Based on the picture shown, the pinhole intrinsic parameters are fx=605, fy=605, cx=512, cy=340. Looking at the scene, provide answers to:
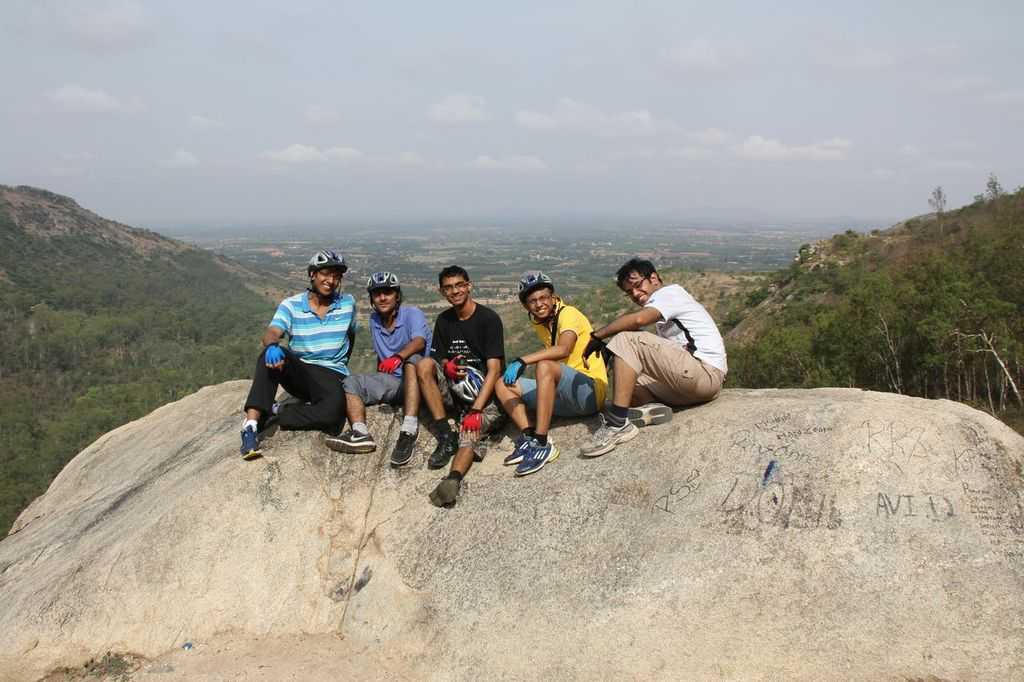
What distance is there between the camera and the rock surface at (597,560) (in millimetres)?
4914

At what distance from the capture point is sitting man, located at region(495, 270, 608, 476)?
21.9ft

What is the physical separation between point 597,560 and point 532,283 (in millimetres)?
3003

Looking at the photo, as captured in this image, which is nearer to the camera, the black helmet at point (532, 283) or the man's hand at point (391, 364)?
the black helmet at point (532, 283)

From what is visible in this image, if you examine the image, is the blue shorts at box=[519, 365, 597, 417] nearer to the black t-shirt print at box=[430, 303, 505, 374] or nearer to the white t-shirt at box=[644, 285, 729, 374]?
the black t-shirt print at box=[430, 303, 505, 374]

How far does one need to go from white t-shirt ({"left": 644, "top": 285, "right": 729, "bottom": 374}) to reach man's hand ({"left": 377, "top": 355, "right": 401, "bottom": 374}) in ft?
10.1

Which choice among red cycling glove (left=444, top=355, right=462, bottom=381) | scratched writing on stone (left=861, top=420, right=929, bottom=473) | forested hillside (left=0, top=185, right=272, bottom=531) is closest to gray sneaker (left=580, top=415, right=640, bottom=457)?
red cycling glove (left=444, top=355, right=462, bottom=381)

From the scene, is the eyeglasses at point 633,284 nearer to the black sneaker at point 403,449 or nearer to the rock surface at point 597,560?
the rock surface at point 597,560

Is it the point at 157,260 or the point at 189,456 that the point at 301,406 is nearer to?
the point at 189,456

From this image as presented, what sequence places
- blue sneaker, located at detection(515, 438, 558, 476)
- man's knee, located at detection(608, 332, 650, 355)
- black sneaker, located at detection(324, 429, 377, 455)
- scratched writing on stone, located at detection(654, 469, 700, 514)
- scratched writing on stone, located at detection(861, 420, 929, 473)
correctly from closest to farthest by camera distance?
scratched writing on stone, located at detection(861, 420, 929, 473)
scratched writing on stone, located at detection(654, 469, 700, 514)
man's knee, located at detection(608, 332, 650, 355)
blue sneaker, located at detection(515, 438, 558, 476)
black sneaker, located at detection(324, 429, 377, 455)

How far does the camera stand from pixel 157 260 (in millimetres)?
177500

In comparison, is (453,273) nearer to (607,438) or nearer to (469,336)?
(469,336)

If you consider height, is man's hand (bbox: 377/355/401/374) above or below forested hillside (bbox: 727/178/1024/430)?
above

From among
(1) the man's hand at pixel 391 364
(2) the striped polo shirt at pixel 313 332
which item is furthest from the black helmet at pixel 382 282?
(1) the man's hand at pixel 391 364

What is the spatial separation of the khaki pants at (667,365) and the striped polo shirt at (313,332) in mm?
3498
